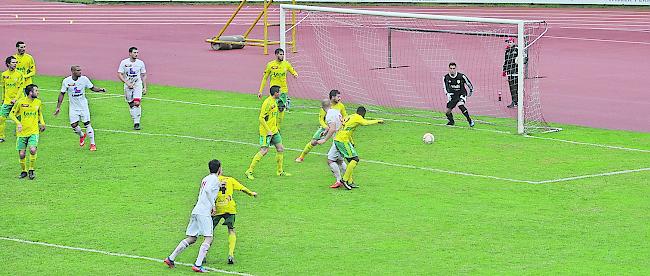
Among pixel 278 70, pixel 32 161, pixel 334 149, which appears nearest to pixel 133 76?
pixel 278 70

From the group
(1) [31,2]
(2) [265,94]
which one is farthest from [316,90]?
(1) [31,2]

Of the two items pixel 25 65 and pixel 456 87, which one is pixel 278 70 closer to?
pixel 456 87

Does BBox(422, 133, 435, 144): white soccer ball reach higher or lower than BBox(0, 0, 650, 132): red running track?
lower

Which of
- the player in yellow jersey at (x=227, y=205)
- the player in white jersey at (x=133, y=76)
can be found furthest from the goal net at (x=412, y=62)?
the player in yellow jersey at (x=227, y=205)

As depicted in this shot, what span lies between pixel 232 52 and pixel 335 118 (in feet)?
72.5

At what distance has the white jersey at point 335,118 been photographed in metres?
23.8

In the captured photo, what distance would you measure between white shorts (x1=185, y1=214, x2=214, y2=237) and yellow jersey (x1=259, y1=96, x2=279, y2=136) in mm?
6257

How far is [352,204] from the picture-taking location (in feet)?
74.4

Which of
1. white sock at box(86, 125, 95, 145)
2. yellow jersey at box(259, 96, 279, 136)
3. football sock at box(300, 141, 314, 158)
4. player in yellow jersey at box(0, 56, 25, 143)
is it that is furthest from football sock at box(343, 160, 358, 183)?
player in yellow jersey at box(0, 56, 25, 143)

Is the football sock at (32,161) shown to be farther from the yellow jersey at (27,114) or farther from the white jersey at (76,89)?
the white jersey at (76,89)

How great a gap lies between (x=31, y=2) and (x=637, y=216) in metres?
47.7

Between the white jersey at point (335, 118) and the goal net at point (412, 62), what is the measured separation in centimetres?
745

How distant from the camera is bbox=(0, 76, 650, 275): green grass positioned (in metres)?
18.9

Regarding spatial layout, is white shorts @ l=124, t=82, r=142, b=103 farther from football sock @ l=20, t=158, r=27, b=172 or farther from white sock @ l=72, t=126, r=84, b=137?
football sock @ l=20, t=158, r=27, b=172
